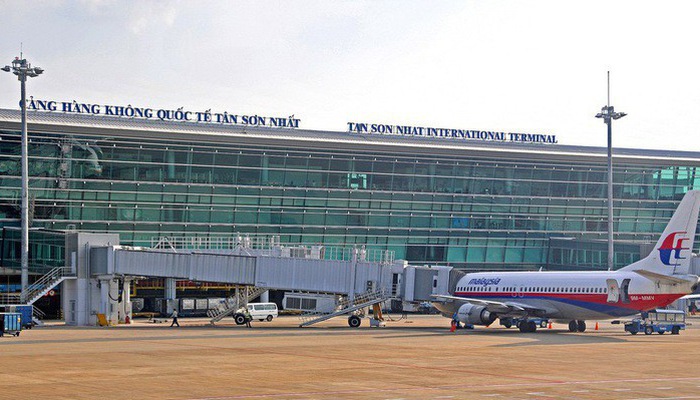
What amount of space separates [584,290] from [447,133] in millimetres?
48356

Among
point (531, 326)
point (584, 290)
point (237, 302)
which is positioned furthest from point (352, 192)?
point (584, 290)

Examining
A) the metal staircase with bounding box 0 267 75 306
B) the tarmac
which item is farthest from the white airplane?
the metal staircase with bounding box 0 267 75 306

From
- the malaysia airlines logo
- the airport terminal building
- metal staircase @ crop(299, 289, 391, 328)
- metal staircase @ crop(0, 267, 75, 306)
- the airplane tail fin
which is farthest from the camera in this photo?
the airport terminal building

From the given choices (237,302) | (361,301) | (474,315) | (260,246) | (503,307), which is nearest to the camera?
(503,307)

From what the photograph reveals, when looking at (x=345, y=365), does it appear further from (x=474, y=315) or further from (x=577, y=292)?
(x=474, y=315)

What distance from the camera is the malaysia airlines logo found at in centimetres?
6300

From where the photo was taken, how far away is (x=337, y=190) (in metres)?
108

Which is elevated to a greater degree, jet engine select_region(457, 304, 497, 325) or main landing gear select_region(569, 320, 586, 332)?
jet engine select_region(457, 304, 497, 325)

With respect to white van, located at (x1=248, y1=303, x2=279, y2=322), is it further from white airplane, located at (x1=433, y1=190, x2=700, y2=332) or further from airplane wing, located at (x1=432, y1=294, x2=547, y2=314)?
airplane wing, located at (x1=432, y1=294, x2=547, y2=314)

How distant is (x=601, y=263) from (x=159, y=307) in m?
49.3

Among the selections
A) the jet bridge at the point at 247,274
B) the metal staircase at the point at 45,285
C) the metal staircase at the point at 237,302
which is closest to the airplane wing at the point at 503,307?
the jet bridge at the point at 247,274

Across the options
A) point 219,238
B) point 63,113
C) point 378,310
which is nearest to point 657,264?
point 378,310

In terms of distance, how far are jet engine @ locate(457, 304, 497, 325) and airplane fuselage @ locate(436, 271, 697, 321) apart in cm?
265

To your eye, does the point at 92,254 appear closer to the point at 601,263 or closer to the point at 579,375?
the point at 579,375
